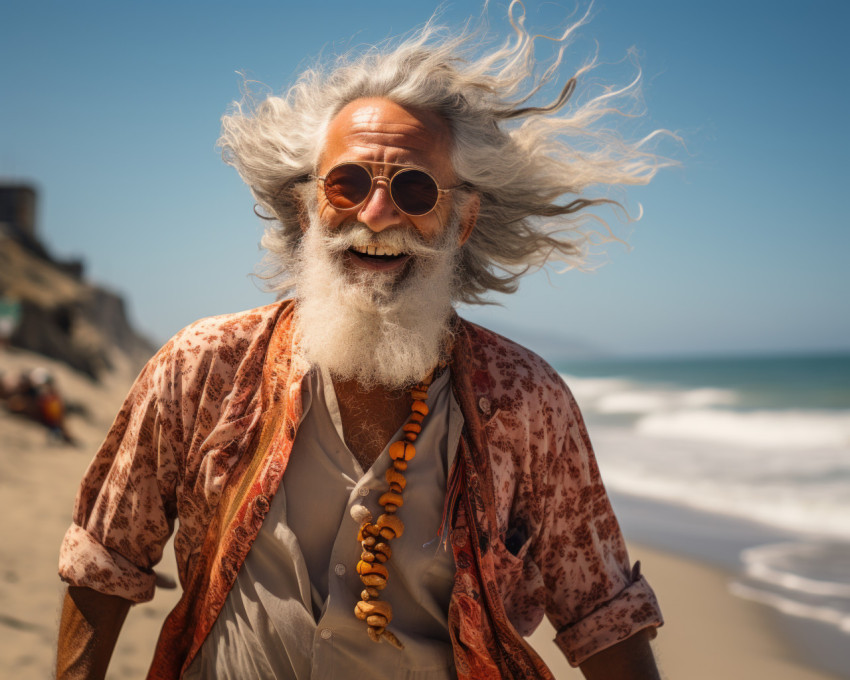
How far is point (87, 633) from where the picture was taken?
1.79m

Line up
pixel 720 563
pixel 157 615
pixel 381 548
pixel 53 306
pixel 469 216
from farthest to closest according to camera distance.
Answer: pixel 53 306
pixel 720 563
pixel 157 615
pixel 469 216
pixel 381 548

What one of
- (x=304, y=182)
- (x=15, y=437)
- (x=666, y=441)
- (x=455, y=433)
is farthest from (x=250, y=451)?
(x=666, y=441)

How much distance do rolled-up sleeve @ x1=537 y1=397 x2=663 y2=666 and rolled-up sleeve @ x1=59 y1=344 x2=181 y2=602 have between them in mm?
949

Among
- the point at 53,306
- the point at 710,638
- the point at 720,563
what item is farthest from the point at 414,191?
the point at 53,306

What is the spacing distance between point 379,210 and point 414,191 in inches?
4.9

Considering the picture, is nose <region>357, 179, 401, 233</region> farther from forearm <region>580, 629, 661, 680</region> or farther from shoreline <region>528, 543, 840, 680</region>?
shoreline <region>528, 543, 840, 680</region>

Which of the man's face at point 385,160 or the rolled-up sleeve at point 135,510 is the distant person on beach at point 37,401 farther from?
the man's face at point 385,160

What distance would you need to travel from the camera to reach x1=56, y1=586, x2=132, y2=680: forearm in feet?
5.84

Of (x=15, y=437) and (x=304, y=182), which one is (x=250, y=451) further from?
(x=15, y=437)

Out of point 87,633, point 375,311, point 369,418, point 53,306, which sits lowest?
point 87,633

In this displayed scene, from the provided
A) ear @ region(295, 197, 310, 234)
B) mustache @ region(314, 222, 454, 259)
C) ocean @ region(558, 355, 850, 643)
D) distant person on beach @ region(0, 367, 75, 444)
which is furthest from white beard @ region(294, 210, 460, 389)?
distant person on beach @ region(0, 367, 75, 444)

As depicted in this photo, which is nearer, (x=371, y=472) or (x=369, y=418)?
(x=371, y=472)

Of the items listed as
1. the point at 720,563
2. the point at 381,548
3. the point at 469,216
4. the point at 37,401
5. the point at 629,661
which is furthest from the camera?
the point at 37,401

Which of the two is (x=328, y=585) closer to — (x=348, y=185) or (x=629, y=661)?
(x=629, y=661)
